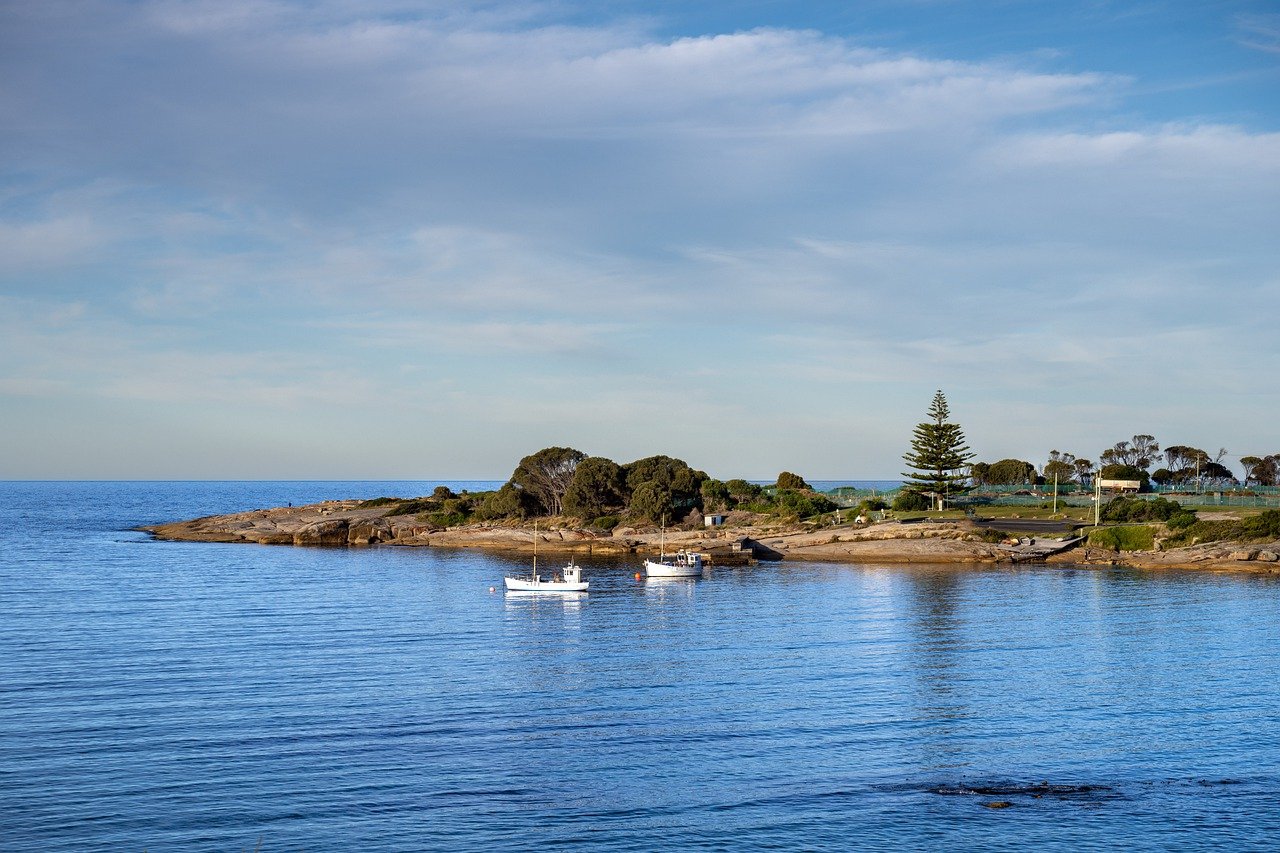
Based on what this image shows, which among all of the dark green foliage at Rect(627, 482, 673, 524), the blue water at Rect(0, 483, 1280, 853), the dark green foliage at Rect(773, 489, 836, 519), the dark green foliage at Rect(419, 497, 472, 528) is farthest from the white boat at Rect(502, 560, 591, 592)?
the dark green foliage at Rect(419, 497, 472, 528)

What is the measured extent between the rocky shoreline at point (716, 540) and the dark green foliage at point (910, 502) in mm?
18554

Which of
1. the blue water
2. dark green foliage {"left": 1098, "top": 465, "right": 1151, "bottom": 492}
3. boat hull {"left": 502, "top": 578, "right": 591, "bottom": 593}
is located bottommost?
the blue water

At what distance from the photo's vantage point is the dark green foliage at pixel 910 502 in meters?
121

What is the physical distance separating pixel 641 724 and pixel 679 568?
52.1 meters

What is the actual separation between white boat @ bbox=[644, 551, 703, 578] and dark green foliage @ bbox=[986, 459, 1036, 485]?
99715 mm

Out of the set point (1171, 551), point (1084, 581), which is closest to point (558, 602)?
point (1084, 581)

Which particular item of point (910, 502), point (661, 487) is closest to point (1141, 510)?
point (910, 502)

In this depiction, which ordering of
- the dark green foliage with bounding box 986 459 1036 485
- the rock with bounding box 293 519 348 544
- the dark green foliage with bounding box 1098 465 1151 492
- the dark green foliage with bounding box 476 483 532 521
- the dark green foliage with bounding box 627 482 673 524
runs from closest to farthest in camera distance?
the dark green foliage with bounding box 627 482 673 524 < the rock with bounding box 293 519 348 544 < the dark green foliage with bounding box 476 483 532 521 < the dark green foliage with bounding box 1098 465 1151 492 < the dark green foliage with bounding box 986 459 1036 485

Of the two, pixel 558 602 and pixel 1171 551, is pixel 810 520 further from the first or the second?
pixel 558 602

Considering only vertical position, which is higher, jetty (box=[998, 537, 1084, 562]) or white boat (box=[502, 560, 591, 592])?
jetty (box=[998, 537, 1084, 562])

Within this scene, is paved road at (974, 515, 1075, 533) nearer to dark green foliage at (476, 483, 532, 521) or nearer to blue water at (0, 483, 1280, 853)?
blue water at (0, 483, 1280, 853)

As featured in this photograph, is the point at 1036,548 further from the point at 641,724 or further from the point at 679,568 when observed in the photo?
the point at 641,724

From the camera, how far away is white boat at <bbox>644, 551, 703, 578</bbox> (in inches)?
3359

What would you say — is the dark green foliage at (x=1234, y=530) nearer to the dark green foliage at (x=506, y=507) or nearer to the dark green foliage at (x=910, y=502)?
the dark green foliage at (x=910, y=502)
